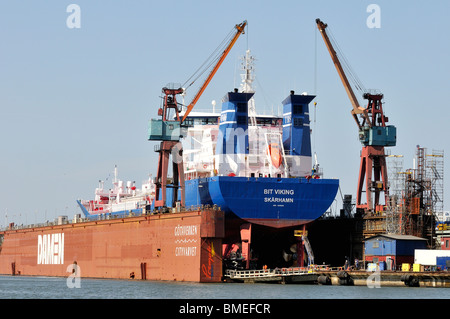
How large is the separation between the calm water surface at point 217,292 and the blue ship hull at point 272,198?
5.69m

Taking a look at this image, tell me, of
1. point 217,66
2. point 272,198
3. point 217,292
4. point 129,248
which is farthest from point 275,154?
point 217,292

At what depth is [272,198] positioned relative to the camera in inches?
2411

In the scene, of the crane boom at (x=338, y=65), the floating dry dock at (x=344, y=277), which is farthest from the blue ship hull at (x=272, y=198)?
the crane boom at (x=338, y=65)

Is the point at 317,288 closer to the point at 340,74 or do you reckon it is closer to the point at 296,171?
the point at 296,171

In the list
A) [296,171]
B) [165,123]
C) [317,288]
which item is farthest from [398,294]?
[165,123]

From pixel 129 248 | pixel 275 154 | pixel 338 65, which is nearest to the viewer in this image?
pixel 275 154

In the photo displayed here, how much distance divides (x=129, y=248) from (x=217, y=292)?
20043 millimetres

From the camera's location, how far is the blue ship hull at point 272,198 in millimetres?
60625

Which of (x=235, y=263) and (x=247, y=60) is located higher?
(x=247, y=60)

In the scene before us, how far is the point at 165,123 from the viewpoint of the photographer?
65.2 m

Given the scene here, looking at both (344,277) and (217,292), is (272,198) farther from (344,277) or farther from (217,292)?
(217,292)

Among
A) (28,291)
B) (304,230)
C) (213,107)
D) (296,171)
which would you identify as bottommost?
(28,291)

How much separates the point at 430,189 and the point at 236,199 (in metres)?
13.8

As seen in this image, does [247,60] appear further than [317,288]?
Yes
